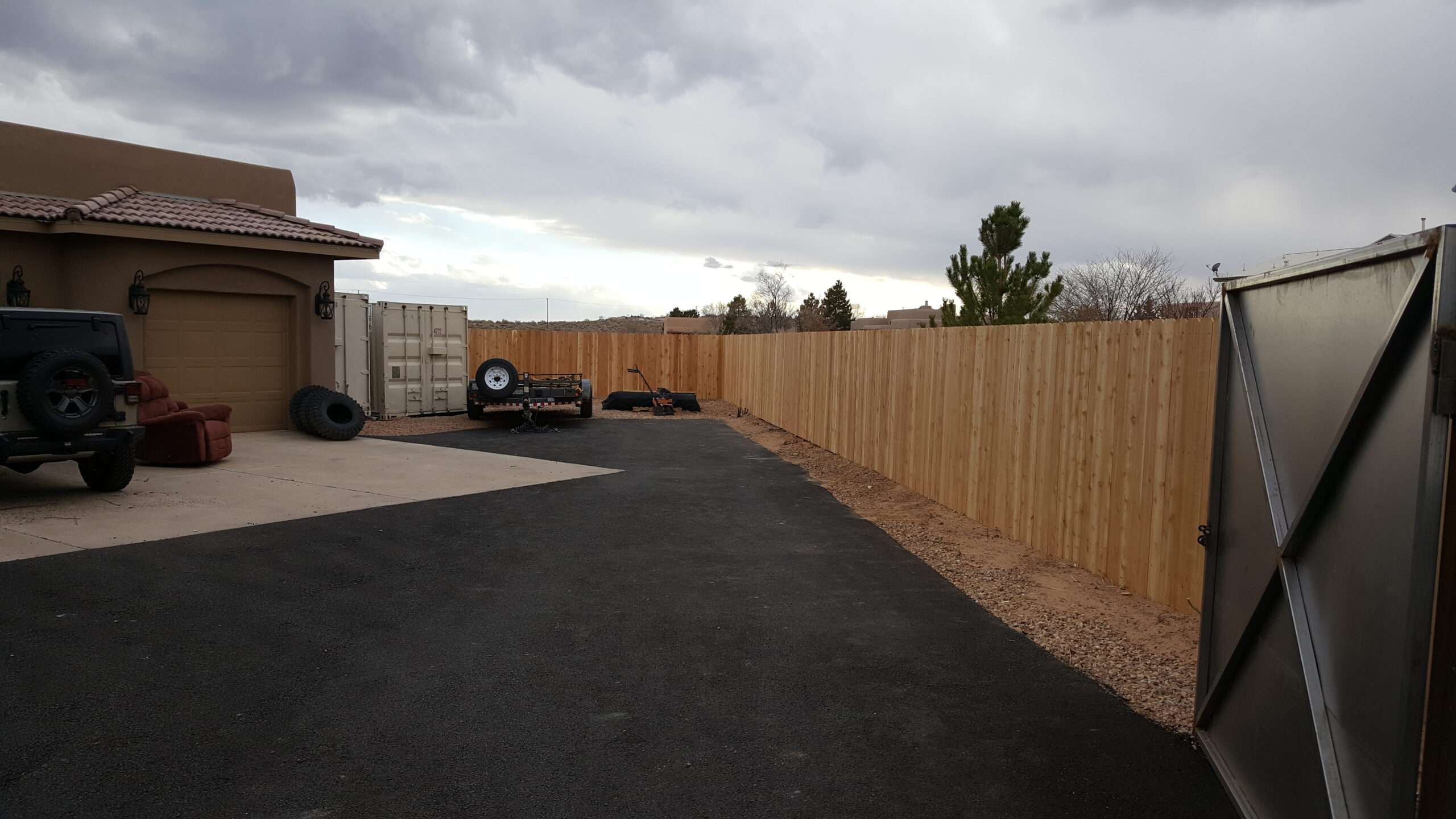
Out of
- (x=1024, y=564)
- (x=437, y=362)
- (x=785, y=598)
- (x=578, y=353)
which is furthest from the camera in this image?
(x=578, y=353)

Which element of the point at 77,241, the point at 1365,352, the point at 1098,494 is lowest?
the point at 1098,494

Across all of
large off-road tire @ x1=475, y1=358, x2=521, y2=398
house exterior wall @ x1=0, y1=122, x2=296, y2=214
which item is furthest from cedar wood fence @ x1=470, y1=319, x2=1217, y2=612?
house exterior wall @ x1=0, y1=122, x2=296, y2=214

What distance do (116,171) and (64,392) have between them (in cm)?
931

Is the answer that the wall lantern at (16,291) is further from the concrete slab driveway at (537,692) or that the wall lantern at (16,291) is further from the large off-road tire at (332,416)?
the concrete slab driveway at (537,692)

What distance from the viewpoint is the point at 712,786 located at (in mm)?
3967

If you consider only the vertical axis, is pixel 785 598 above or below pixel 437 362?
below

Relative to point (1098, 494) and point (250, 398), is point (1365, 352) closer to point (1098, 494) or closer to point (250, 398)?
point (1098, 494)

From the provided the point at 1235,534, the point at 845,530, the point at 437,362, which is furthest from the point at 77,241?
the point at 1235,534

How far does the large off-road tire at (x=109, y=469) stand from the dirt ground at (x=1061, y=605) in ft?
27.3

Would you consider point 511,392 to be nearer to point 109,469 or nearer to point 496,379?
point 496,379

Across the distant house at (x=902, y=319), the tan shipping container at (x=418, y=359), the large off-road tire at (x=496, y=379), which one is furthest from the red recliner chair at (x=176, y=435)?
the distant house at (x=902, y=319)

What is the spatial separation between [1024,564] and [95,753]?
6.71m

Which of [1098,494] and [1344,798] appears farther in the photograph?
[1098,494]

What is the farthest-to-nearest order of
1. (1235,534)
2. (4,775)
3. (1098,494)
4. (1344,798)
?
(1098,494) < (1235,534) < (4,775) < (1344,798)
